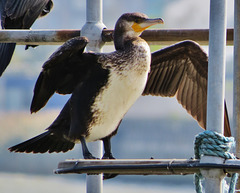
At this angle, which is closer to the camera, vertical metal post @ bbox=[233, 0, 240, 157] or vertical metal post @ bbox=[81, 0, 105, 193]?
vertical metal post @ bbox=[233, 0, 240, 157]

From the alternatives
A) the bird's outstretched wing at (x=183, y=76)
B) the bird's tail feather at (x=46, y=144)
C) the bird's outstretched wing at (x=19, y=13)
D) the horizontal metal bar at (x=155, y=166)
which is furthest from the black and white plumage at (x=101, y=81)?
the bird's outstretched wing at (x=19, y=13)

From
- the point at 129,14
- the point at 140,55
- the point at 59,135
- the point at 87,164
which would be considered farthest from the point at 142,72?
the point at 87,164

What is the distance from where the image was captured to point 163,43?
91.8 inches

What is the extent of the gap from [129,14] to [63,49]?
0.94 feet

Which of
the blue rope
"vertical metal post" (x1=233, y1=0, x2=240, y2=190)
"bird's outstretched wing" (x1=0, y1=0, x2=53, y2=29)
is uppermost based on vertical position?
"bird's outstretched wing" (x1=0, y1=0, x2=53, y2=29)

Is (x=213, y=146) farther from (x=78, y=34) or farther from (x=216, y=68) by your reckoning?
(x=78, y=34)

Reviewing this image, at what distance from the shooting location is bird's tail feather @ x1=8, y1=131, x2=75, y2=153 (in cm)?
245

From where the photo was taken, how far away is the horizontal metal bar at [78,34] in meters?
2.27

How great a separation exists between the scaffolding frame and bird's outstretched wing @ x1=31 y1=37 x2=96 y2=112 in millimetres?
59

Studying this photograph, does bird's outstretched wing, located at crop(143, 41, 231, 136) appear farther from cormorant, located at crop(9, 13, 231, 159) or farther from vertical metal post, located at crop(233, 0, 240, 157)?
vertical metal post, located at crop(233, 0, 240, 157)

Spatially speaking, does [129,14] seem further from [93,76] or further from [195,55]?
[195,55]

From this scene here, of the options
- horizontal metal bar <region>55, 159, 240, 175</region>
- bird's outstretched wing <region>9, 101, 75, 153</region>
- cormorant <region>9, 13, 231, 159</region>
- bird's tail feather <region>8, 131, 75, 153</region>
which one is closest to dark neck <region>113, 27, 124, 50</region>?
cormorant <region>9, 13, 231, 159</region>

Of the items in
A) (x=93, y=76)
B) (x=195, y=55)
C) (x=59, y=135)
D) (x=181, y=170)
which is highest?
(x=195, y=55)

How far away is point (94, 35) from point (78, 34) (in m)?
0.16
